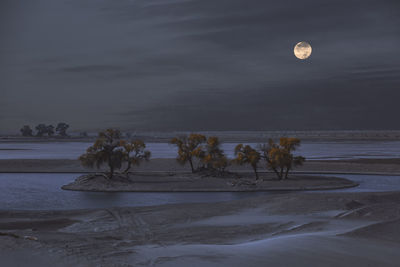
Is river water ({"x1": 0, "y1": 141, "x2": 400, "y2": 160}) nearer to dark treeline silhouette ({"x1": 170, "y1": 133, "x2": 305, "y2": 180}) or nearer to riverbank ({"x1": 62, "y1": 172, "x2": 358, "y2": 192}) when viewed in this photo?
dark treeline silhouette ({"x1": 170, "y1": 133, "x2": 305, "y2": 180})

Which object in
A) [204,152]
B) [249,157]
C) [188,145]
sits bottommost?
[249,157]

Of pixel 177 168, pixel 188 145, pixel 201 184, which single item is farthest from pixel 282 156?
pixel 177 168

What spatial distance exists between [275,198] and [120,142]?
28.6 m

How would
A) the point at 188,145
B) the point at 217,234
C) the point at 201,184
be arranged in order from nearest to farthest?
the point at 217,234 → the point at 201,184 → the point at 188,145

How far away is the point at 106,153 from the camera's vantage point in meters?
51.2

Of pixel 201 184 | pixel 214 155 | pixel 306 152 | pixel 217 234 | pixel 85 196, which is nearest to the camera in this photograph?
pixel 217 234

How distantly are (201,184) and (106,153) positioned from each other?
41.9ft

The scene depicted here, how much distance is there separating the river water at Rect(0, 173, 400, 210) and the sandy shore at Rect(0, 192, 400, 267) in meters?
8.07

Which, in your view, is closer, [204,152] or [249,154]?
[249,154]

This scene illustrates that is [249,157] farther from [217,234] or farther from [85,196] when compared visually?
[217,234]

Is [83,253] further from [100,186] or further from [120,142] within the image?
[120,142]

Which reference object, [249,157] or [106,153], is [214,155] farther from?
[106,153]

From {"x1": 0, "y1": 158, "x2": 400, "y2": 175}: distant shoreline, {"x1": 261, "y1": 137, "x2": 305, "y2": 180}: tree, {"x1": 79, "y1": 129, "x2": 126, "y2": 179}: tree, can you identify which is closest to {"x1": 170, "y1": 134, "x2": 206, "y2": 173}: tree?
{"x1": 0, "y1": 158, "x2": 400, "y2": 175}: distant shoreline

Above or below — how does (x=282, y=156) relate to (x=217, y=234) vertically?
above
